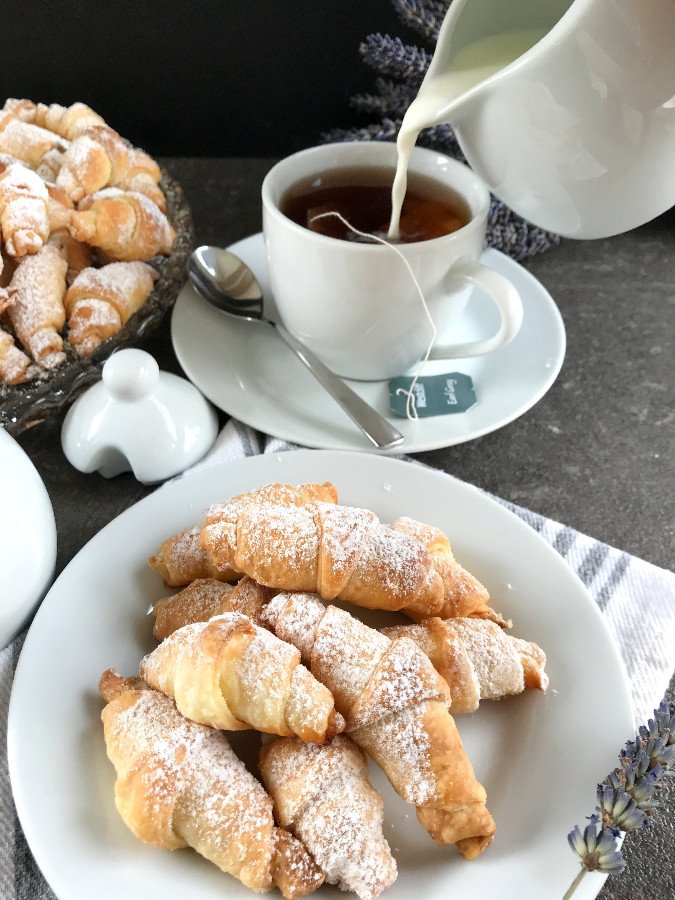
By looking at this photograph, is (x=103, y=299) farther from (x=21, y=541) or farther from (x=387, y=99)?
(x=387, y=99)

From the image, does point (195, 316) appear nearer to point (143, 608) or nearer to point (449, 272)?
point (449, 272)

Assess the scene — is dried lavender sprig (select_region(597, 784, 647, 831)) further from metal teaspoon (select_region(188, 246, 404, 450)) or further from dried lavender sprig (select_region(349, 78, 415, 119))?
dried lavender sprig (select_region(349, 78, 415, 119))

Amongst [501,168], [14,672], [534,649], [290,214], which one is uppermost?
[501,168]

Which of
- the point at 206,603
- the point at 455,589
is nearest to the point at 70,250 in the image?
the point at 206,603

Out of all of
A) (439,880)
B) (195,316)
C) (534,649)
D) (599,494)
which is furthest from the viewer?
(195,316)

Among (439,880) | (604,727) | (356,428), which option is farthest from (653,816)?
(356,428)

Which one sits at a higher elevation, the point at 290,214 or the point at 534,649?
the point at 290,214
